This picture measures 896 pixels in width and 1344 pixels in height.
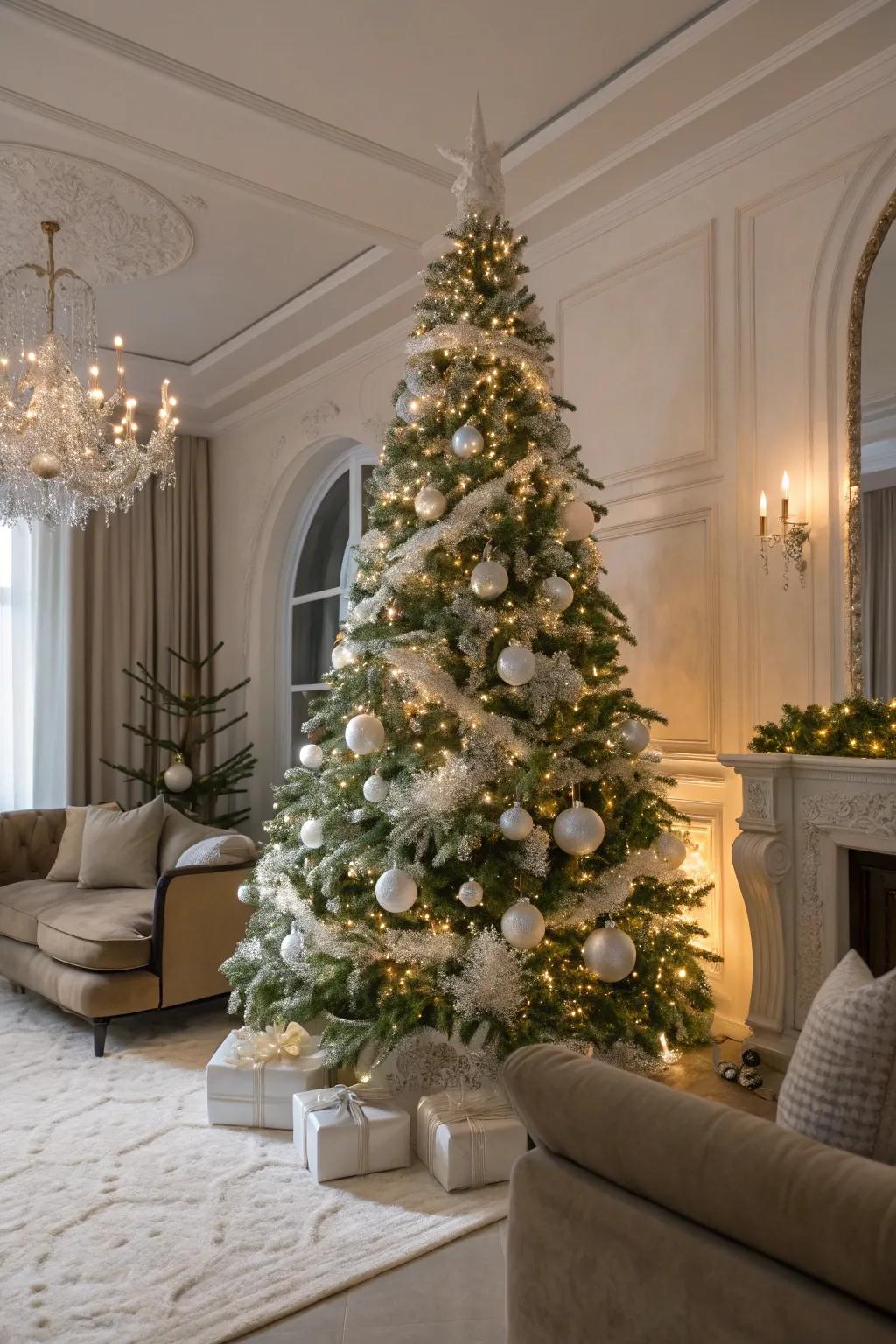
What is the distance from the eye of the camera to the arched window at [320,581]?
5.86 m

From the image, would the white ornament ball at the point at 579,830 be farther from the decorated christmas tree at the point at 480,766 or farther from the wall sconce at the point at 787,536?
the wall sconce at the point at 787,536

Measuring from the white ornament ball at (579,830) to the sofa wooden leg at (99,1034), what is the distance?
1945 millimetres

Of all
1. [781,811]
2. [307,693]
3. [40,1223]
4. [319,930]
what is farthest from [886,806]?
[307,693]

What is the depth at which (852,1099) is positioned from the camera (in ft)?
3.93

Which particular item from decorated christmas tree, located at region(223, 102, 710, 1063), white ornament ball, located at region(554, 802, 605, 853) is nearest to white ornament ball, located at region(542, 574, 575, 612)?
decorated christmas tree, located at region(223, 102, 710, 1063)

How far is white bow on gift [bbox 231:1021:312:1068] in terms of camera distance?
111 inches

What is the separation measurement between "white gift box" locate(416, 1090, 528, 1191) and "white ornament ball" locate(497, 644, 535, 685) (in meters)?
1.11

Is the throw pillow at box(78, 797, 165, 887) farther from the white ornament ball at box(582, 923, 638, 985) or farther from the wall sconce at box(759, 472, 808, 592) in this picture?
the wall sconce at box(759, 472, 808, 592)

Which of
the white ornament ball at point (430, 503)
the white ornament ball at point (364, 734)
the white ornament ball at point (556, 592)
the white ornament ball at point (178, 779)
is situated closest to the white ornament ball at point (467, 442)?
the white ornament ball at point (430, 503)

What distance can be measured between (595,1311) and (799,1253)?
0.36 metres

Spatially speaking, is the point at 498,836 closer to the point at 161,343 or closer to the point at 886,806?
the point at 886,806

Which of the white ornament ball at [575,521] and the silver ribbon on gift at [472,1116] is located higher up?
the white ornament ball at [575,521]

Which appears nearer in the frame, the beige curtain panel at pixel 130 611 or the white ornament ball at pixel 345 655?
the white ornament ball at pixel 345 655

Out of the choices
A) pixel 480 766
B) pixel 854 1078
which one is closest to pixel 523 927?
pixel 480 766
